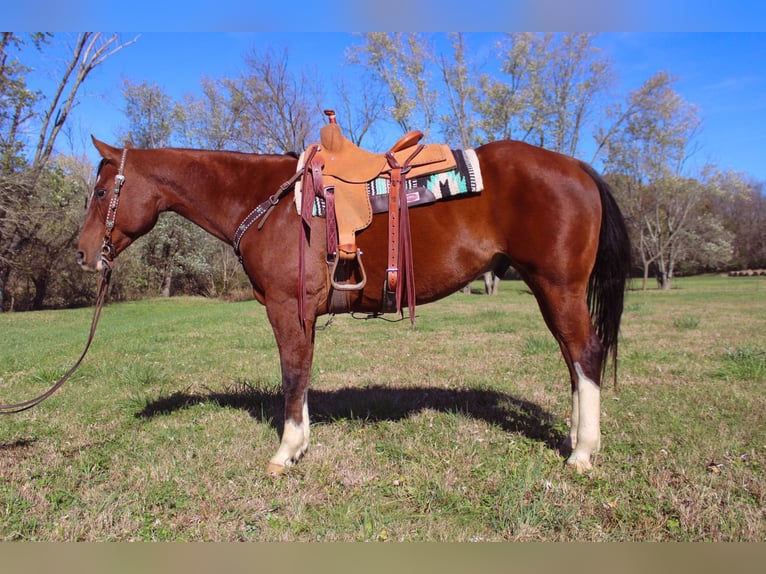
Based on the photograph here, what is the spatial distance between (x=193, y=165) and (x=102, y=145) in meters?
0.66

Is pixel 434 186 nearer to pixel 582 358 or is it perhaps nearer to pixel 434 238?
pixel 434 238

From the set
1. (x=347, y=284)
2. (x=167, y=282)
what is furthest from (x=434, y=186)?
(x=167, y=282)

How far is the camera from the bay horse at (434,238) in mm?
3121

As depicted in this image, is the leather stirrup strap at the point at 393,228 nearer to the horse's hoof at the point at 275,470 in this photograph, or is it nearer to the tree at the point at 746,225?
the horse's hoof at the point at 275,470

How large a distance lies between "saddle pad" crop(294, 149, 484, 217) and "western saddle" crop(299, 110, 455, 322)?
0.10ft

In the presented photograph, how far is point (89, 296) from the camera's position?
2248cm

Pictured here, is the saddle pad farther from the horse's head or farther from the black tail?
the horse's head

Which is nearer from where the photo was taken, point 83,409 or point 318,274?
point 318,274

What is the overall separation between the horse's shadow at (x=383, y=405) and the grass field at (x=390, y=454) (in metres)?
0.03

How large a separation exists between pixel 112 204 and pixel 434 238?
7.86ft

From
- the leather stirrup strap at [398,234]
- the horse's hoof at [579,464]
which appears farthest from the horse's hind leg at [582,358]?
the leather stirrup strap at [398,234]

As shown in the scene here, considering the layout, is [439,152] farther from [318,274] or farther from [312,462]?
[312,462]

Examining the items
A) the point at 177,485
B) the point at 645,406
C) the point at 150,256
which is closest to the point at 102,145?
the point at 177,485

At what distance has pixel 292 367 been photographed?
A: 10.6 ft
